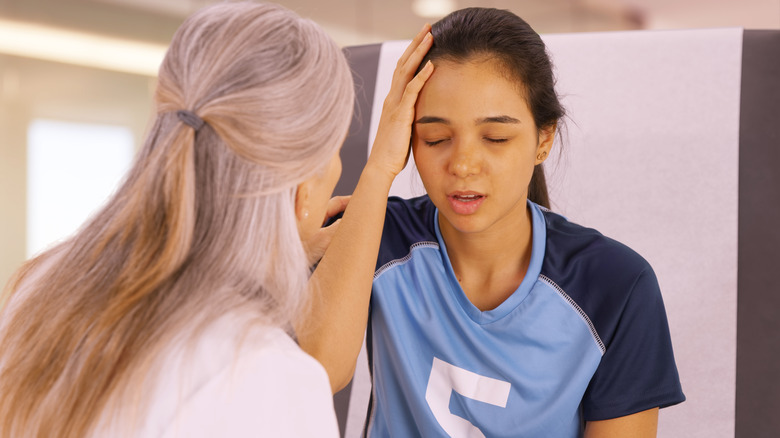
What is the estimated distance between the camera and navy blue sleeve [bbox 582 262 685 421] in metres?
0.84

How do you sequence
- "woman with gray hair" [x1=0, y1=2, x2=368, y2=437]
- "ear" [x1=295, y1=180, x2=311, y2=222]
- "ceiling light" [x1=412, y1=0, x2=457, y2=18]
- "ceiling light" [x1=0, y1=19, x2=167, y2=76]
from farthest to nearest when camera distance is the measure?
"ceiling light" [x1=412, y1=0, x2=457, y2=18] → "ceiling light" [x1=0, y1=19, x2=167, y2=76] → "ear" [x1=295, y1=180, x2=311, y2=222] → "woman with gray hair" [x1=0, y1=2, x2=368, y2=437]

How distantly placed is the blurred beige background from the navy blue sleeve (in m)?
1.75

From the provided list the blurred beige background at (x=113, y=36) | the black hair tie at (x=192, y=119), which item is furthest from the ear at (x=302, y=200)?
the blurred beige background at (x=113, y=36)

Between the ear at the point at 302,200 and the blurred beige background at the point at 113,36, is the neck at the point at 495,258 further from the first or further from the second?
the blurred beige background at the point at 113,36

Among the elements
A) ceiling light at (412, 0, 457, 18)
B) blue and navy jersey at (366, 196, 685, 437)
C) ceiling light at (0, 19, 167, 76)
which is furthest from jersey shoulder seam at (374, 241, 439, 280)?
ceiling light at (412, 0, 457, 18)

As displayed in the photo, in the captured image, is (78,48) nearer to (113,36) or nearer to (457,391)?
(113,36)

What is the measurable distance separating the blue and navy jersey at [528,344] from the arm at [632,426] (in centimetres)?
1

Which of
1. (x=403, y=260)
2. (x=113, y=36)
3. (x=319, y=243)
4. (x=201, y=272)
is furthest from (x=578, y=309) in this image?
(x=113, y=36)

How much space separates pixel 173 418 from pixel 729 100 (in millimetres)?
1120

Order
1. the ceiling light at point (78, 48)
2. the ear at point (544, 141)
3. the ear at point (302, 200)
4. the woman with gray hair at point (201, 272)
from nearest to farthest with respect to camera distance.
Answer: the woman with gray hair at point (201, 272)
the ear at point (302, 200)
the ear at point (544, 141)
the ceiling light at point (78, 48)

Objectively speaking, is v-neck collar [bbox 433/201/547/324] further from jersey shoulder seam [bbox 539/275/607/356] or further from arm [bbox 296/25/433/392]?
arm [bbox 296/25/433/392]

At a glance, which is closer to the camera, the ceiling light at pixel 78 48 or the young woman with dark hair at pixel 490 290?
the young woman with dark hair at pixel 490 290

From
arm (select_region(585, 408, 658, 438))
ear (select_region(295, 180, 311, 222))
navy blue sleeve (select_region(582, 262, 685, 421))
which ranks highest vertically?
ear (select_region(295, 180, 311, 222))

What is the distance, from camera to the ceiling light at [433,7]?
107 inches
